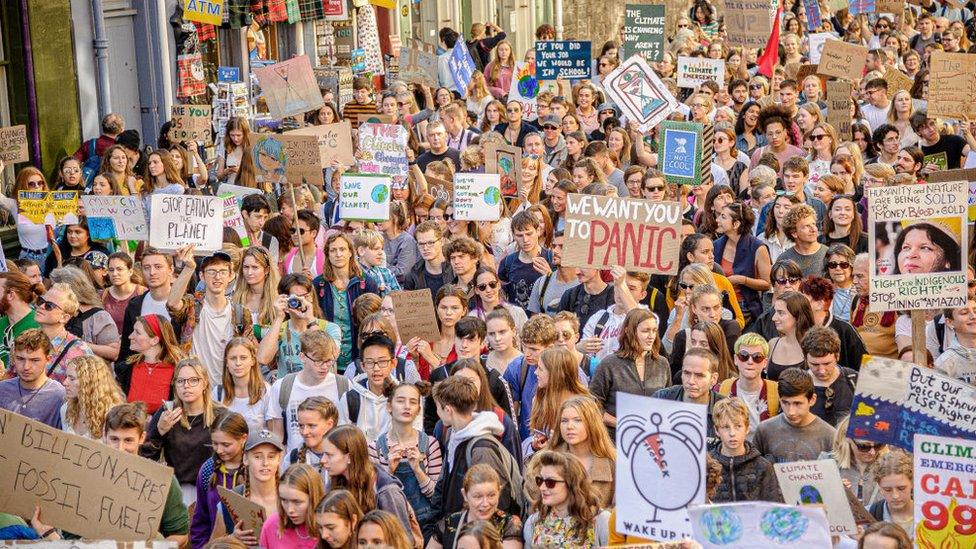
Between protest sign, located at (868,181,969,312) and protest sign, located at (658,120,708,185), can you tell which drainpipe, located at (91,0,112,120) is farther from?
protest sign, located at (868,181,969,312)

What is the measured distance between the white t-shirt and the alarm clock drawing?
2.41 m

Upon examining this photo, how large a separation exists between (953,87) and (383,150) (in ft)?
17.2

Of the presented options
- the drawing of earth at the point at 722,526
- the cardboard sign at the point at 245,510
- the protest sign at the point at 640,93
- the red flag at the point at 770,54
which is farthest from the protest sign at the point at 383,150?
the red flag at the point at 770,54

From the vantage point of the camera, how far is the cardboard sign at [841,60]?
1906 centimetres

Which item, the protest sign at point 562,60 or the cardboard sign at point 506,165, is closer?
the cardboard sign at point 506,165

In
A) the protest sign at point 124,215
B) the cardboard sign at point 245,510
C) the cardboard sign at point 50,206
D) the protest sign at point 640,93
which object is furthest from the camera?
the protest sign at point 640,93

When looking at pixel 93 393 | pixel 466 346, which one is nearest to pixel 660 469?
pixel 466 346

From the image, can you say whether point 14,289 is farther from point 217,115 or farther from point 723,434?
point 217,115

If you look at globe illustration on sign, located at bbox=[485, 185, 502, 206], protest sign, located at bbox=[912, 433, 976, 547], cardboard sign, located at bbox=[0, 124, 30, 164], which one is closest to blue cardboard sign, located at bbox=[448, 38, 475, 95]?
cardboard sign, located at bbox=[0, 124, 30, 164]

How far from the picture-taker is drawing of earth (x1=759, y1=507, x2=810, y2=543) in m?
6.03

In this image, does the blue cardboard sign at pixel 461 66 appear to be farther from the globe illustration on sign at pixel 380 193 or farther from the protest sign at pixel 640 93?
the globe illustration on sign at pixel 380 193

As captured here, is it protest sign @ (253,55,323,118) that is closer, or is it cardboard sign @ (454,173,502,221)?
cardboard sign @ (454,173,502,221)

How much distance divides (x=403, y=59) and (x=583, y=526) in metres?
15.3

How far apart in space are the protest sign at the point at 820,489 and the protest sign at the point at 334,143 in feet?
26.6
